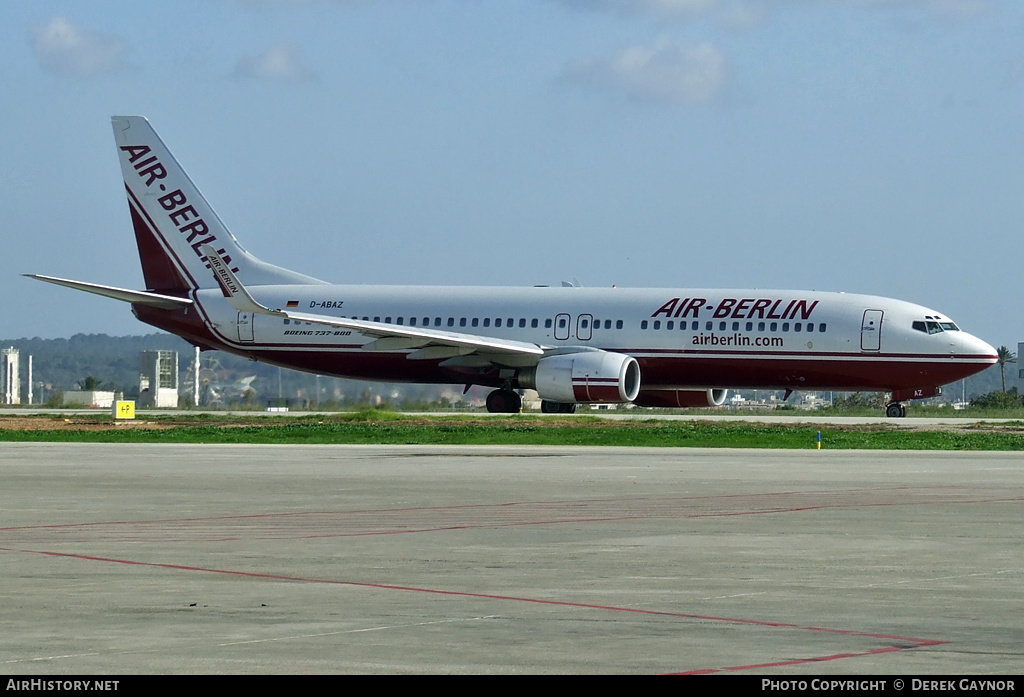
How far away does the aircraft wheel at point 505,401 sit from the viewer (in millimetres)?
48844

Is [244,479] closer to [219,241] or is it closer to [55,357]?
[219,241]

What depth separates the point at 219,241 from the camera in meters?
54.6

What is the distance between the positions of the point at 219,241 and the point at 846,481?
35.9m

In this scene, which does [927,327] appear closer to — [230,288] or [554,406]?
[554,406]

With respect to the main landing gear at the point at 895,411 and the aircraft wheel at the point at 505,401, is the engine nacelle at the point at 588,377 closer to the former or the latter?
the aircraft wheel at the point at 505,401

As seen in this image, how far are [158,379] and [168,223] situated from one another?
93.9 feet

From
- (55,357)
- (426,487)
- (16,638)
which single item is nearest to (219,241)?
(426,487)

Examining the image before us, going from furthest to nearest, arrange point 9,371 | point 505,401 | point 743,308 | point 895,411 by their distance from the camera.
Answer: point 9,371
point 895,411
point 505,401
point 743,308

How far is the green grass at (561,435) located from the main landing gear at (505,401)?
6.18m

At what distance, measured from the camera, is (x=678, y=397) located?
50.5m

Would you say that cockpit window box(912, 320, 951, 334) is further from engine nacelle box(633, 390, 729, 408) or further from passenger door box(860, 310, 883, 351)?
engine nacelle box(633, 390, 729, 408)

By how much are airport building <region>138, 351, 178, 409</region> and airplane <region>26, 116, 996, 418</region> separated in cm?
2589

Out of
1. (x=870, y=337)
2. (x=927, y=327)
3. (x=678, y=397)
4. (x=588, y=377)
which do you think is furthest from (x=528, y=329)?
(x=927, y=327)

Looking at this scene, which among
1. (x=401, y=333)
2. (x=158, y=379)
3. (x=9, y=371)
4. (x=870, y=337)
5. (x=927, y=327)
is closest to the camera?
(x=870, y=337)
